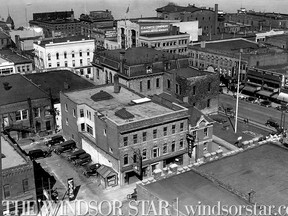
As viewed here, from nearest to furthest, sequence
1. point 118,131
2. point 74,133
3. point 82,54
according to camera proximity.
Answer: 1. point 118,131
2. point 74,133
3. point 82,54

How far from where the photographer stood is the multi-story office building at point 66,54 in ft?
348

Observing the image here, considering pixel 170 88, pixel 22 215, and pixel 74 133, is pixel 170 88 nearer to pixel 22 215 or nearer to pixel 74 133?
pixel 74 133

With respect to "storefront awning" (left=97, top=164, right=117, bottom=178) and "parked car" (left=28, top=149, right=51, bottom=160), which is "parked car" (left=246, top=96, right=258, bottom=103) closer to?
"storefront awning" (left=97, top=164, right=117, bottom=178)

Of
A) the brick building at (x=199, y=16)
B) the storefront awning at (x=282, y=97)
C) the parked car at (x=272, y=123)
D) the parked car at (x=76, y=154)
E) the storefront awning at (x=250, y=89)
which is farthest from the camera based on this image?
the brick building at (x=199, y=16)

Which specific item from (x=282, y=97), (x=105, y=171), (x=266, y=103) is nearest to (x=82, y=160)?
(x=105, y=171)

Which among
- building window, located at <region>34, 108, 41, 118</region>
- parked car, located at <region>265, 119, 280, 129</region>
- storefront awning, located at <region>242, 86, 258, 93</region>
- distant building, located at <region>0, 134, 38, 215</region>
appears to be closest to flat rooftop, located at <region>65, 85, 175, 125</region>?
building window, located at <region>34, 108, 41, 118</region>

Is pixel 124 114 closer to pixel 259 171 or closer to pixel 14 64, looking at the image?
pixel 259 171

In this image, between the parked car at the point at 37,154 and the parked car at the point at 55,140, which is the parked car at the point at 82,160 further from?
the parked car at the point at 55,140

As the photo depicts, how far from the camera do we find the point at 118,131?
171 ft

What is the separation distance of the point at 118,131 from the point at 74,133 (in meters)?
15.5

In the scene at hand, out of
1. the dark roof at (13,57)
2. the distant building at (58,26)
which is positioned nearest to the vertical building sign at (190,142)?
the dark roof at (13,57)

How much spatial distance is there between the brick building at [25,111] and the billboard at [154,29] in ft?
173

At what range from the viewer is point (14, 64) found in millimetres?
100562

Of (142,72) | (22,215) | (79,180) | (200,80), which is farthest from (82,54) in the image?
(22,215)
